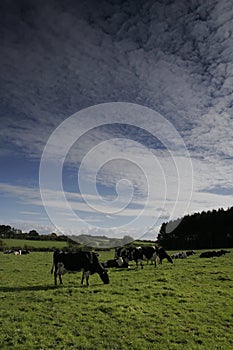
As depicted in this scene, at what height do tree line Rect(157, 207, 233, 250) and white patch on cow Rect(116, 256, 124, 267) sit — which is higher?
Answer: tree line Rect(157, 207, 233, 250)

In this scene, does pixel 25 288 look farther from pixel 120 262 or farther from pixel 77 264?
pixel 120 262

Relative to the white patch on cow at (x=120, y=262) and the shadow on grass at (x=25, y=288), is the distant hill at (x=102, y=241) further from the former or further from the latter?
the shadow on grass at (x=25, y=288)

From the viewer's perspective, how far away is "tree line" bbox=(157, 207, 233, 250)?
225 feet

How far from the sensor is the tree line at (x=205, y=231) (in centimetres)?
6844

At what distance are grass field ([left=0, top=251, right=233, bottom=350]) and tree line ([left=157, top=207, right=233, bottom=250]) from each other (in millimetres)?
53555

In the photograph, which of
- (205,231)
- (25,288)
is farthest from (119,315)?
(205,231)

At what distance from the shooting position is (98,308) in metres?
11.8

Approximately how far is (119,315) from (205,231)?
228ft

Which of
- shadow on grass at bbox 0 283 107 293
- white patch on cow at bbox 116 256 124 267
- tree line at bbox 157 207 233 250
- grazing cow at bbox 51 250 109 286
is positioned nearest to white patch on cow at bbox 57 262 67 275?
grazing cow at bbox 51 250 109 286

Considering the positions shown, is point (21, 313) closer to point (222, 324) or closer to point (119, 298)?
point (119, 298)

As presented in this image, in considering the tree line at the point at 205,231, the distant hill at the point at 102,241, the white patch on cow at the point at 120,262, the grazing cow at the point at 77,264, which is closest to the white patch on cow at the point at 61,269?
the grazing cow at the point at 77,264

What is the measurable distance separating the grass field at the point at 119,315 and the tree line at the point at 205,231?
176ft

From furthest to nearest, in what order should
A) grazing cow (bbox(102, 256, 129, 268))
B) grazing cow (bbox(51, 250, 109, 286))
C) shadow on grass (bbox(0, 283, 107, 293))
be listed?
grazing cow (bbox(102, 256, 129, 268))
grazing cow (bbox(51, 250, 109, 286))
shadow on grass (bbox(0, 283, 107, 293))

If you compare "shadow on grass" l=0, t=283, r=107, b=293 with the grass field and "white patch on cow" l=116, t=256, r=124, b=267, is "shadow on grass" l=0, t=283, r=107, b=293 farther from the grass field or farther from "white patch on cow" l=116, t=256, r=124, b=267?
"white patch on cow" l=116, t=256, r=124, b=267
